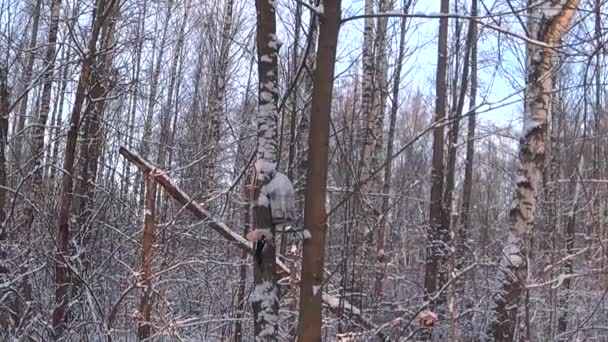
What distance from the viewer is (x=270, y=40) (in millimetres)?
3600

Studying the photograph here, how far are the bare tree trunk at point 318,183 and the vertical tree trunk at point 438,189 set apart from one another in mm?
7401

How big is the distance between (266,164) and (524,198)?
3.73m

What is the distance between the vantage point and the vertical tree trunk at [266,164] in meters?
3.37

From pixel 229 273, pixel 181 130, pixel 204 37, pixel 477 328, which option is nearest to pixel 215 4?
pixel 204 37

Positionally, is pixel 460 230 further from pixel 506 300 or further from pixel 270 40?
pixel 270 40

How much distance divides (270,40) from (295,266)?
3278 millimetres

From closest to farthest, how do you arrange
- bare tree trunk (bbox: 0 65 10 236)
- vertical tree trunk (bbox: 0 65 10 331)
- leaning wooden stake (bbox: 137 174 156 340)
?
1. leaning wooden stake (bbox: 137 174 156 340)
2. vertical tree trunk (bbox: 0 65 10 331)
3. bare tree trunk (bbox: 0 65 10 236)

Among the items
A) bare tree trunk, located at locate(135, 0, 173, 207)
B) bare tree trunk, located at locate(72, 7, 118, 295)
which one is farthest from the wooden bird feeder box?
bare tree trunk, located at locate(135, 0, 173, 207)

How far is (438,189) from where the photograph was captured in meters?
11.2

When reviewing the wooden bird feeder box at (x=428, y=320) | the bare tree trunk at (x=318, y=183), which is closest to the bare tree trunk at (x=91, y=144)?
the wooden bird feeder box at (x=428, y=320)

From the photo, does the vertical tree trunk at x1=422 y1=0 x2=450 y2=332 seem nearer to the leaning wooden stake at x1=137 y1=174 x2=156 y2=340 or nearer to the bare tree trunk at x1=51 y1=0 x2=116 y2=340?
the leaning wooden stake at x1=137 y1=174 x2=156 y2=340

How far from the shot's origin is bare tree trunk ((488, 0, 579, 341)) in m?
6.03

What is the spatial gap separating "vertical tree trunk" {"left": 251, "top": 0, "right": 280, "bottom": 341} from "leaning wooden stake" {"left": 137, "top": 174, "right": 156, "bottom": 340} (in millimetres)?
1957

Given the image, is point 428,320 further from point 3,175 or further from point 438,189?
point 438,189
